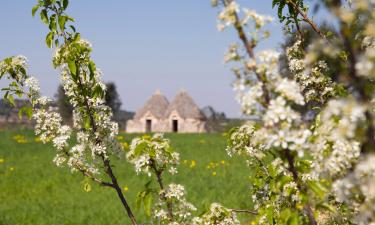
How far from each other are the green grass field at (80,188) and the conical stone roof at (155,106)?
2808 centimetres

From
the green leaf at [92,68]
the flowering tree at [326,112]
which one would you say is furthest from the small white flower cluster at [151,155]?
the flowering tree at [326,112]

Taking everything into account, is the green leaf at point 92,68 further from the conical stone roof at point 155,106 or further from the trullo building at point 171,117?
the conical stone roof at point 155,106

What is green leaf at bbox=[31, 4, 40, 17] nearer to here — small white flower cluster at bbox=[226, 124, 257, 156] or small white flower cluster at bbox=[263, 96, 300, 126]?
small white flower cluster at bbox=[226, 124, 257, 156]

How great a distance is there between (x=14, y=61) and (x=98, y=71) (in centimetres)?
99

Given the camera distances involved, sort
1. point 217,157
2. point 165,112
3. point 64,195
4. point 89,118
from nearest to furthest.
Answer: point 89,118 < point 64,195 < point 217,157 < point 165,112

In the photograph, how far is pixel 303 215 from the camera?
140 inches

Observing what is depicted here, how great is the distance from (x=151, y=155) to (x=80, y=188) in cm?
1463

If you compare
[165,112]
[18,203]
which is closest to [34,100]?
[18,203]

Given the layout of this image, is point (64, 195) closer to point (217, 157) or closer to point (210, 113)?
point (217, 157)

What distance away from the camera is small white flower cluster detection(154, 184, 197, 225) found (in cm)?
399

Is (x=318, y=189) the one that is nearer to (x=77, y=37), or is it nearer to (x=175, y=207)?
(x=175, y=207)

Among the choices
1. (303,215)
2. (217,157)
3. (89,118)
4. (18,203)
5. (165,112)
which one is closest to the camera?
(303,215)

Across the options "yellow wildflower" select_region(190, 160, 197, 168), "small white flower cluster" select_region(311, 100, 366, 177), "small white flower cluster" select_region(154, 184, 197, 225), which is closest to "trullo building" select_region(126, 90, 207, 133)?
"yellow wildflower" select_region(190, 160, 197, 168)

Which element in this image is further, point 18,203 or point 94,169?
point 18,203
